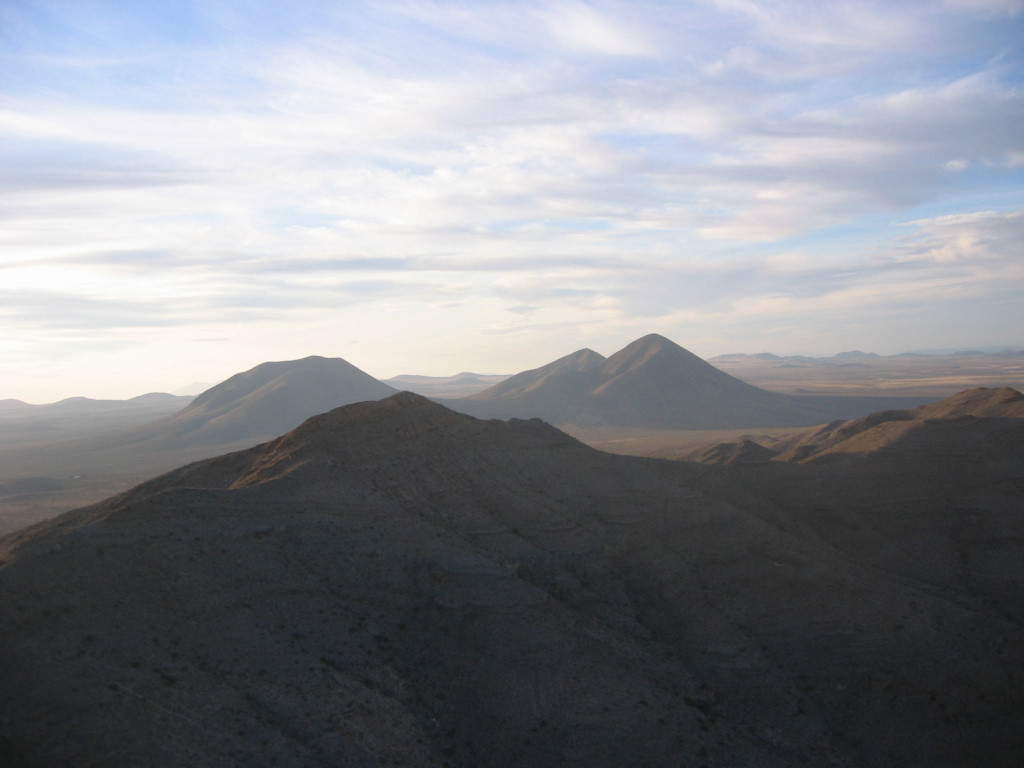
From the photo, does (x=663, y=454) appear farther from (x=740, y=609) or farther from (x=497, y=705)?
(x=497, y=705)

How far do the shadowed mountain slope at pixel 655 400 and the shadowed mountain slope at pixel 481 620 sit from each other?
86490 millimetres

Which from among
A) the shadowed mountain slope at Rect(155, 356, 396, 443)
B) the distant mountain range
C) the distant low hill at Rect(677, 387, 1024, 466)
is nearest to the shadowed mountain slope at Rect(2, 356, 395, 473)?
the shadowed mountain slope at Rect(155, 356, 396, 443)

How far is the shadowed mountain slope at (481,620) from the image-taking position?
13688mm

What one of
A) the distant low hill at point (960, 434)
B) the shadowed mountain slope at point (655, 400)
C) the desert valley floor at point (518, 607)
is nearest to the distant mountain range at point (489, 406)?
the shadowed mountain slope at point (655, 400)

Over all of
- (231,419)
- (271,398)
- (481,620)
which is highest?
(271,398)

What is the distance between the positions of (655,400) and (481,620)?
10334cm

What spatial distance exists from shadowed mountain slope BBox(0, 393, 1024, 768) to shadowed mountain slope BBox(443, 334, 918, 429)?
8649 cm

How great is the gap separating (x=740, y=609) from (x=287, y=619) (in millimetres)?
12313

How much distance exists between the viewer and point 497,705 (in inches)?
623

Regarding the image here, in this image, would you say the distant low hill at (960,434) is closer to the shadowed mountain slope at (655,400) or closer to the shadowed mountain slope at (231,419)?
the shadowed mountain slope at (655,400)

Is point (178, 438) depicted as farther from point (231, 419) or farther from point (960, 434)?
point (960, 434)

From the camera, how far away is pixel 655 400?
387 feet

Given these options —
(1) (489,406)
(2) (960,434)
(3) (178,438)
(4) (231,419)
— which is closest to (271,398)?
(4) (231,419)

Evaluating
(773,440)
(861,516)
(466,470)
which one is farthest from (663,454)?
(466,470)
